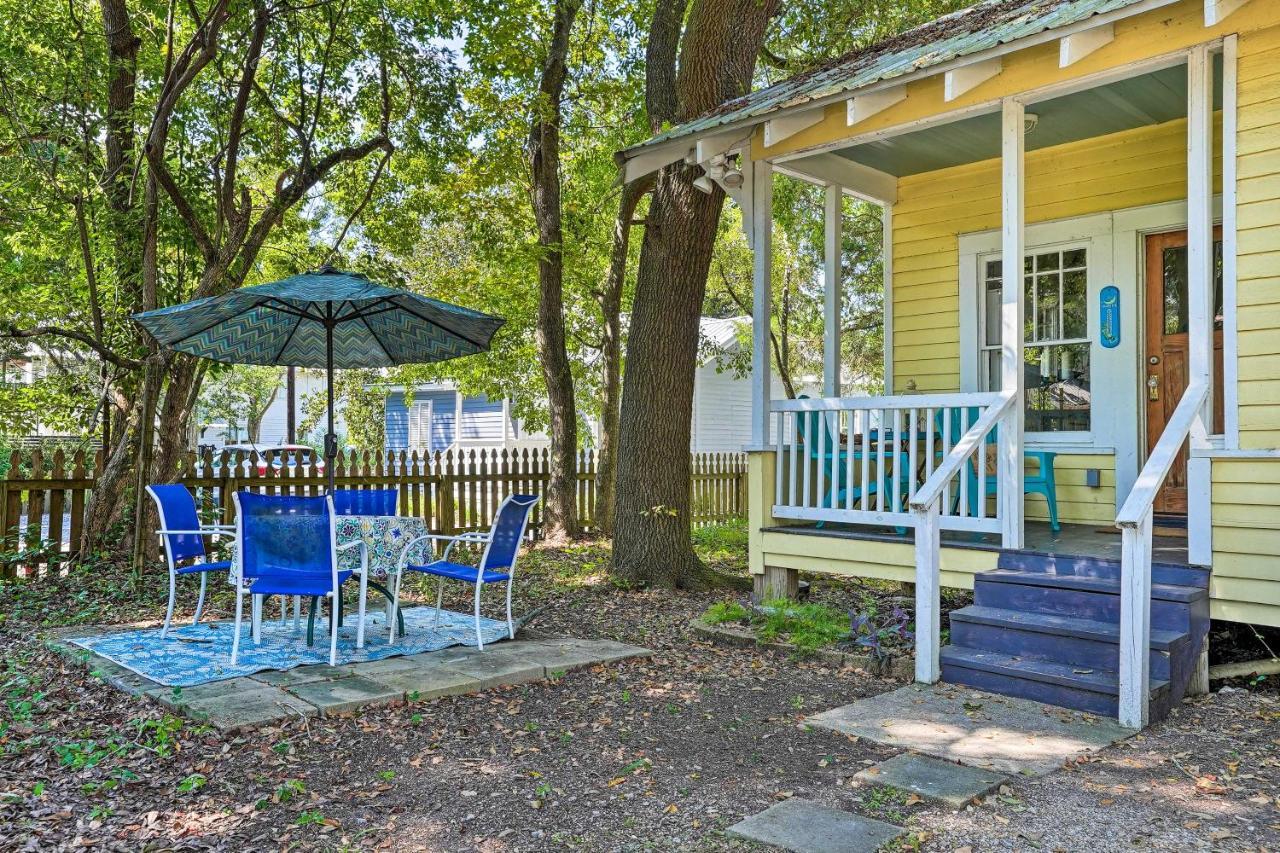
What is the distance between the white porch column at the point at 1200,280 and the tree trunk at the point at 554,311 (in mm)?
7084

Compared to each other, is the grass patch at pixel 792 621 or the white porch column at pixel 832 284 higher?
the white porch column at pixel 832 284

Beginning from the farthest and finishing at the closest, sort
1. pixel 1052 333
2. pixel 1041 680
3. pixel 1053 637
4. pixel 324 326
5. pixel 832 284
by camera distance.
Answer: pixel 832 284
pixel 1052 333
pixel 324 326
pixel 1053 637
pixel 1041 680

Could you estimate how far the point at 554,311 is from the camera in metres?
11.4

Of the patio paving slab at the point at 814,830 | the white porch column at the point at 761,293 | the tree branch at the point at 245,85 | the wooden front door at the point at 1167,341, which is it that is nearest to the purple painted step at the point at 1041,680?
the patio paving slab at the point at 814,830

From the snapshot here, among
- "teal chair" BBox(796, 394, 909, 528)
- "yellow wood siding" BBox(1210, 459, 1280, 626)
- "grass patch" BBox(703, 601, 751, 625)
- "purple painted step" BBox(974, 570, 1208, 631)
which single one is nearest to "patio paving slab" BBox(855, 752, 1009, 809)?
"purple painted step" BBox(974, 570, 1208, 631)

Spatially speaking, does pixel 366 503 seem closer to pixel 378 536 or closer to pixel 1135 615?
pixel 378 536

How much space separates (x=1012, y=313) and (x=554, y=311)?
22.2 feet

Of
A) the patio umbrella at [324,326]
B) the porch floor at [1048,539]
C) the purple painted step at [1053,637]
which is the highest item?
the patio umbrella at [324,326]

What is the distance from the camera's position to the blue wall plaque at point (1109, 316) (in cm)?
670

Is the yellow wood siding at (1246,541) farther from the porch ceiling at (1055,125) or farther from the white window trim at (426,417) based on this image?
the white window trim at (426,417)

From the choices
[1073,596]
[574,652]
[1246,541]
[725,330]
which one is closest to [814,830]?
[1073,596]

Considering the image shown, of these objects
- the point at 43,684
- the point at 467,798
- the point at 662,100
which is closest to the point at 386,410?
the point at 662,100

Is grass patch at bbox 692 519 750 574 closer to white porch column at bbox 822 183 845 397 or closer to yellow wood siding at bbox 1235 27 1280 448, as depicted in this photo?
white porch column at bbox 822 183 845 397

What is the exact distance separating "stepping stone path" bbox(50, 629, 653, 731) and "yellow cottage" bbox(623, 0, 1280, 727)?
195cm
